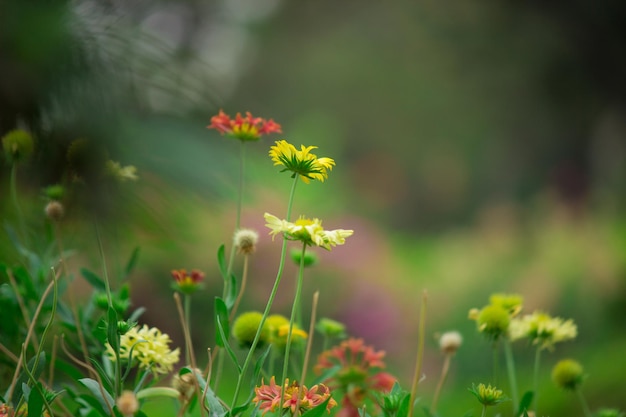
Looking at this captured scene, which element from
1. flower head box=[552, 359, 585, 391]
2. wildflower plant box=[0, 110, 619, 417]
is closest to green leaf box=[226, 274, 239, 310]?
wildflower plant box=[0, 110, 619, 417]

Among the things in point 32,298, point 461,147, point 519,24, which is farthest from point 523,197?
point 32,298

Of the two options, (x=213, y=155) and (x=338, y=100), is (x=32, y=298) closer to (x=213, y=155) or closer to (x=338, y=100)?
(x=213, y=155)

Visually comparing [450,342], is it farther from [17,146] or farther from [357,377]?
[17,146]

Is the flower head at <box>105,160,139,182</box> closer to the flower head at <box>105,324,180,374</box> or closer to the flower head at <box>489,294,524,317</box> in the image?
the flower head at <box>105,324,180,374</box>

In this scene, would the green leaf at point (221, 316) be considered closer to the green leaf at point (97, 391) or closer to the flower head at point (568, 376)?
the green leaf at point (97, 391)

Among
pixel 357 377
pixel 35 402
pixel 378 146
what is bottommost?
pixel 35 402

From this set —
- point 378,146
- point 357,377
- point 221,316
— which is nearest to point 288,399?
point 221,316
